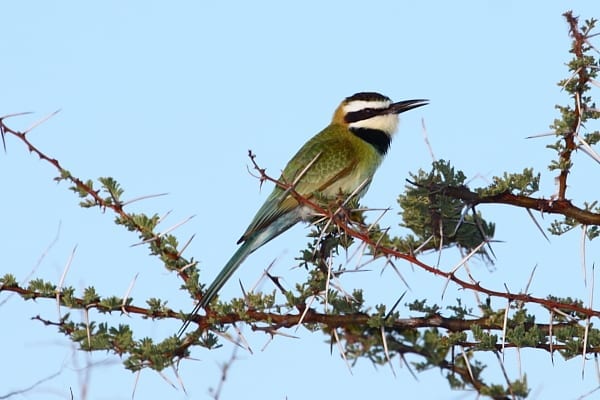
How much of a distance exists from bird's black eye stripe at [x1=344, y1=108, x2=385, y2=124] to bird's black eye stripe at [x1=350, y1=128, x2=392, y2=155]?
0.12 metres

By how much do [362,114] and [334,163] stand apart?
2.70 feet

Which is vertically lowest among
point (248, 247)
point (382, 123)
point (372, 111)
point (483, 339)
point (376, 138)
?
point (483, 339)

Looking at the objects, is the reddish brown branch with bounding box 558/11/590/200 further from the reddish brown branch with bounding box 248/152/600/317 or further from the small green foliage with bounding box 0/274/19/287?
the small green foliage with bounding box 0/274/19/287

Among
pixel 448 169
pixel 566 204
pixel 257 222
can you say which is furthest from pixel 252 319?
pixel 257 222

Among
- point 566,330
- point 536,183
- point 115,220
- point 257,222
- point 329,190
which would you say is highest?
point 329,190

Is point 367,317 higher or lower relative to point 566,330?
higher

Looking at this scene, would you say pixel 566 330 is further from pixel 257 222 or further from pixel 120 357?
pixel 257 222

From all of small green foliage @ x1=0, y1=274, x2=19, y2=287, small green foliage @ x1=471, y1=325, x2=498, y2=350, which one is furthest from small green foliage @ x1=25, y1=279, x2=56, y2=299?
small green foliage @ x1=471, y1=325, x2=498, y2=350

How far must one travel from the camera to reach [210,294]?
3.48 metres

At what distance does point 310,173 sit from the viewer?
5.12m

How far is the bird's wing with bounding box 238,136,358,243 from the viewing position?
4.69 meters

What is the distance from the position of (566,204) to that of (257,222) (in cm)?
198

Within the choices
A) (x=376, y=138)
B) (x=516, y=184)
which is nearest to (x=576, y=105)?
(x=516, y=184)

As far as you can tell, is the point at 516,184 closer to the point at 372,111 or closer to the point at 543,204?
the point at 543,204
